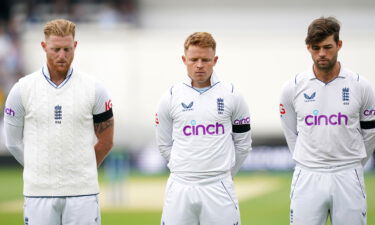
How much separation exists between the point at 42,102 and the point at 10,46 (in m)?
15.8

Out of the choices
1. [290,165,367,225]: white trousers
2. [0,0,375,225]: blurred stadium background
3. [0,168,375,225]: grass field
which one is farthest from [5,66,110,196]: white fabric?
[0,0,375,225]: blurred stadium background

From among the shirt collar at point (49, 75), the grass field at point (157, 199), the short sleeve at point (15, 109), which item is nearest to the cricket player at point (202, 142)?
the shirt collar at point (49, 75)

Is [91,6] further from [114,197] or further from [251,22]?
[114,197]

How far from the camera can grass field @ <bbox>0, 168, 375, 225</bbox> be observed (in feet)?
36.8

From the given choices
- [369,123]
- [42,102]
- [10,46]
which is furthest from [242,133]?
[10,46]

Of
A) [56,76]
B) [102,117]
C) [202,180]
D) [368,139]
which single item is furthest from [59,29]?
[368,139]

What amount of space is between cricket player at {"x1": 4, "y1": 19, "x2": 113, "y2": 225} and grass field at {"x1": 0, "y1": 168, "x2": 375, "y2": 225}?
533cm

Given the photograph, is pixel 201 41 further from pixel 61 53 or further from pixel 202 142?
pixel 61 53

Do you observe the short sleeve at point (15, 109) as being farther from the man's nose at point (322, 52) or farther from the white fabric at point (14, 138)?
the man's nose at point (322, 52)

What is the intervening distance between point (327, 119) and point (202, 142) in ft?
2.92

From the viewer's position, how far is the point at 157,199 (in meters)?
13.7

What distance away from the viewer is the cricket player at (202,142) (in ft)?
18.3

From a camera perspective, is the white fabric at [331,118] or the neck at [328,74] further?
the neck at [328,74]

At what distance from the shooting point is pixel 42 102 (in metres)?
5.39
